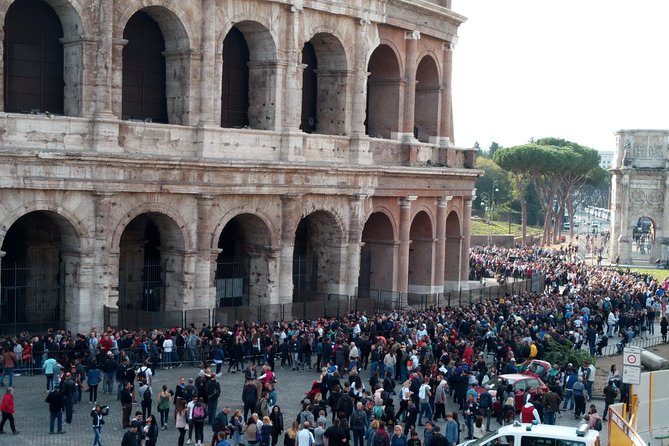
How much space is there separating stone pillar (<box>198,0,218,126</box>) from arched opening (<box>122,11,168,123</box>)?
1533 mm

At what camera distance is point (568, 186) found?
9281 centimetres

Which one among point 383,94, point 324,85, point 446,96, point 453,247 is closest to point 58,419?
point 324,85

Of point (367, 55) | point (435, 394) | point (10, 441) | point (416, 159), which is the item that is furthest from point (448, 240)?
point (10, 441)

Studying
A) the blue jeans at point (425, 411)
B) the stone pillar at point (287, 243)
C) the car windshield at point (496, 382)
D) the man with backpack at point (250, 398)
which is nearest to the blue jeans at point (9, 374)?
the man with backpack at point (250, 398)

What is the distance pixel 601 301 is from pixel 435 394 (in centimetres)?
1823

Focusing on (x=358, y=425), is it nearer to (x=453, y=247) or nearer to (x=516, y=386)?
(x=516, y=386)

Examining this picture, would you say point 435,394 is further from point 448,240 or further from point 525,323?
point 448,240

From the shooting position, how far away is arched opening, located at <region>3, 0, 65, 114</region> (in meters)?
31.2

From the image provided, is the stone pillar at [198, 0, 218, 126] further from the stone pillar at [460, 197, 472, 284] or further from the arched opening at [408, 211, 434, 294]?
the stone pillar at [460, 197, 472, 284]

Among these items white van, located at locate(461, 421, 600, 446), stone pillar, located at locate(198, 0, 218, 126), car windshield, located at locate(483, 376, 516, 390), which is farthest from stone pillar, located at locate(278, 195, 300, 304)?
white van, located at locate(461, 421, 600, 446)

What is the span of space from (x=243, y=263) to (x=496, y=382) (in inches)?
538

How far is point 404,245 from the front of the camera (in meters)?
41.1

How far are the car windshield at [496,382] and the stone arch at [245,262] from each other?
37.8ft

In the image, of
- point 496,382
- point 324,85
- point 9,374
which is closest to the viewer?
point 496,382
